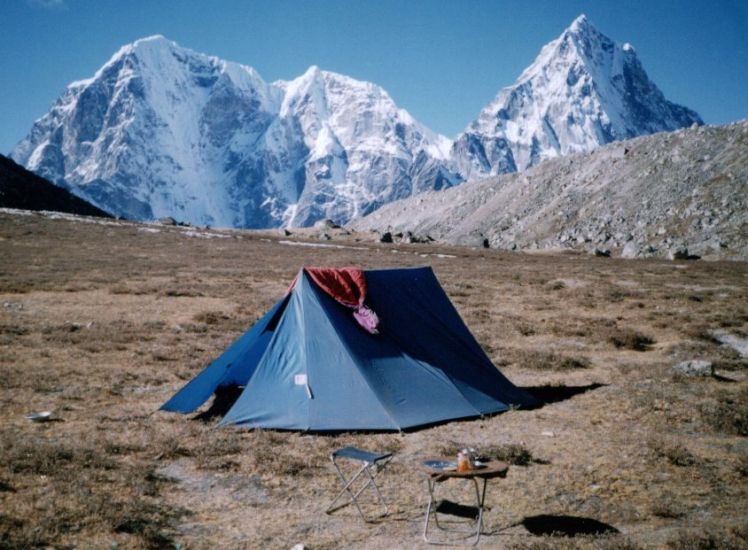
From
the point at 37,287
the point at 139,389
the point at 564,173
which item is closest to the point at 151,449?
the point at 139,389

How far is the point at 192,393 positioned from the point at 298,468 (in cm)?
365

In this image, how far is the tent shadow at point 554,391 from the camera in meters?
13.0

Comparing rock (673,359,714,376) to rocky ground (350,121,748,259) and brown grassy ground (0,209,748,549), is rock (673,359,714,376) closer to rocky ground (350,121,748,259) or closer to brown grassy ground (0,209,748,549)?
brown grassy ground (0,209,748,549)

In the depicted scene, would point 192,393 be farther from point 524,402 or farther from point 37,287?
point 37,287

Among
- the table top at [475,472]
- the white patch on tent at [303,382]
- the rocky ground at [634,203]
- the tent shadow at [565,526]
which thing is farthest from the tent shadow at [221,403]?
the rocky ground at [634,203]

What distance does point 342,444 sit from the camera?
32.6 feet

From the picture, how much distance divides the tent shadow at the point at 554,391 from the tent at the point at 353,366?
2.32ft

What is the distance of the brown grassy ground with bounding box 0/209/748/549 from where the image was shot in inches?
271

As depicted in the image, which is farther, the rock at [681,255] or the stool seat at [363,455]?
the rock at [681,255]

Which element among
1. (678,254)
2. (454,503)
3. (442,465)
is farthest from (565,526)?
(678,254)

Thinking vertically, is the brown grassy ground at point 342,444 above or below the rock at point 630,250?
below

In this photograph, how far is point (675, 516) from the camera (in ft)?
23.6

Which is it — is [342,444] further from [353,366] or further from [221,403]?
[221,403]

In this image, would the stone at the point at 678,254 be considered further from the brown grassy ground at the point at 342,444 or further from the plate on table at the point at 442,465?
the plate on table at the point at 442,465
